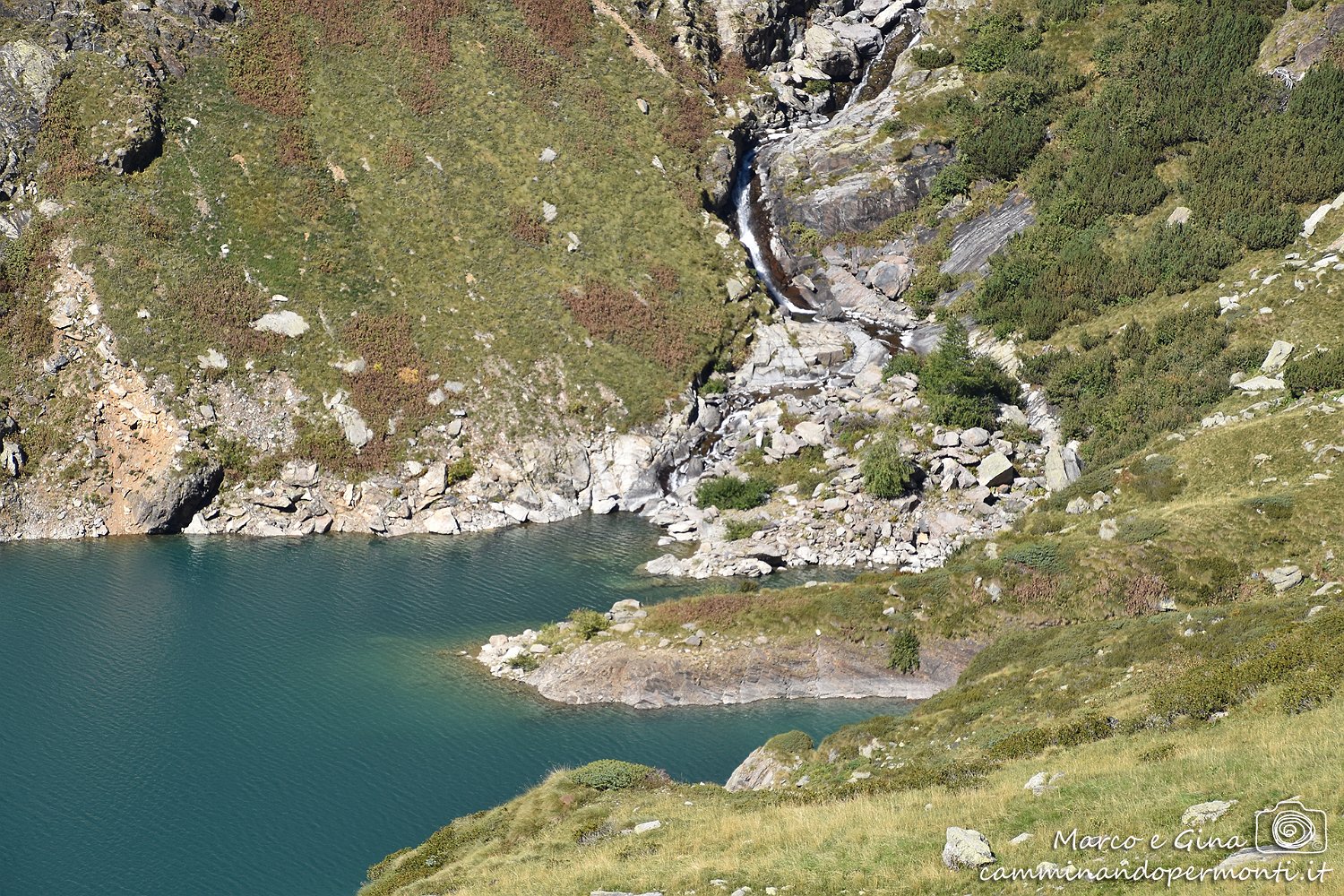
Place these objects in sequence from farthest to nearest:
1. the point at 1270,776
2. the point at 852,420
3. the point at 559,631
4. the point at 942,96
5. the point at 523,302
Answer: the point at 942,96, the point at 523,302, the point at 852,420, the point at 559,631, the point at 1270,776

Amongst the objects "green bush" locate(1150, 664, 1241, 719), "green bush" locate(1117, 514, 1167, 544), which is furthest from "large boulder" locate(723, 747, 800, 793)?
"green bush" locate(1117, 514, 1167, 544)

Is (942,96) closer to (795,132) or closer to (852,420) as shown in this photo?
(795,132)

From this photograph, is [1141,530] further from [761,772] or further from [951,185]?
[951,185]

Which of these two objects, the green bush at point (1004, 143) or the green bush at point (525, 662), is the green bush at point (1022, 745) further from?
the green bush at point (1004, 143)

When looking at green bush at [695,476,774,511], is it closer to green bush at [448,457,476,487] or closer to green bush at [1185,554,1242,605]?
green bush at [448,457,476,487]

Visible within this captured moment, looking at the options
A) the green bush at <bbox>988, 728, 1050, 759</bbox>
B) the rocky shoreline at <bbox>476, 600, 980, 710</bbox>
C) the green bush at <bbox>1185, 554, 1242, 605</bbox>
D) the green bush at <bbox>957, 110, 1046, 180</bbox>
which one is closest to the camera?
the green bush at <bbox>988, 728, 1050, 759</bbox>

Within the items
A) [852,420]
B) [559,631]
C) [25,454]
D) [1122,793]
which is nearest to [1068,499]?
[852,420]
